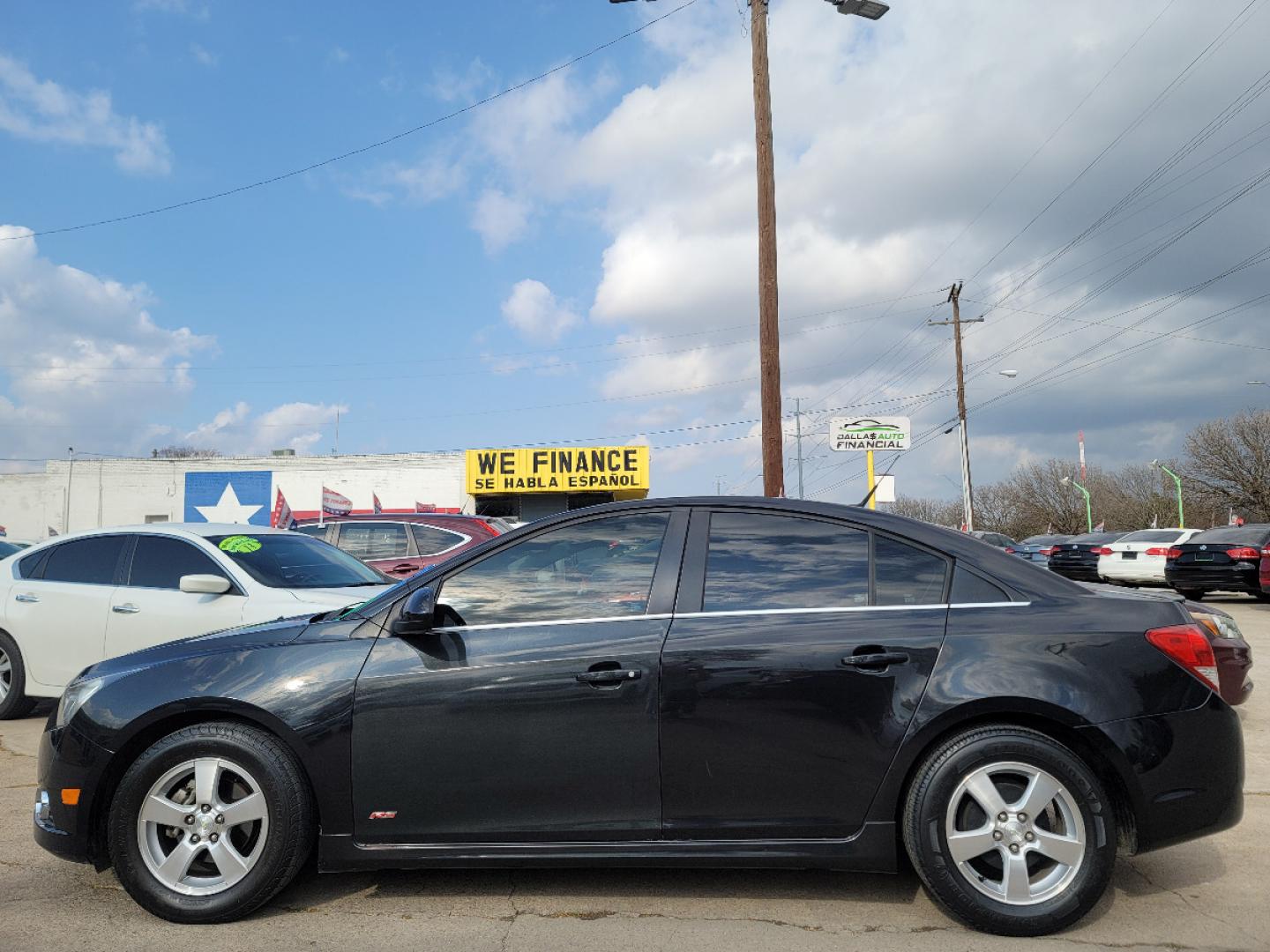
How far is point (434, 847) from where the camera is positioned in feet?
11.3

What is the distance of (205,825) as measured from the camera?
348cm

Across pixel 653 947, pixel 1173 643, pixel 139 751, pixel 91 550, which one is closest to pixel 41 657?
pixel 91 550

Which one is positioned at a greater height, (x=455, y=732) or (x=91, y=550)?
(x=91, y=550)

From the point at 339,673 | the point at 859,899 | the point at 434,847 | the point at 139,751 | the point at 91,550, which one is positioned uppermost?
the point at 91,550

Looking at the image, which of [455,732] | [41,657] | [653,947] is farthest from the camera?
→ [41,657]

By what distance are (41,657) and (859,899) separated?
6351 millimetres

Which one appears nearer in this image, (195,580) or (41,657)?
(195,580)

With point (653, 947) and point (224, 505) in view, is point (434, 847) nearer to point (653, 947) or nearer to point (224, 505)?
point (653, 947)

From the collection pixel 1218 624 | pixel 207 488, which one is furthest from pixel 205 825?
pixel 207 488

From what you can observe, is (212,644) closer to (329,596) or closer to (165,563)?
(329,596)

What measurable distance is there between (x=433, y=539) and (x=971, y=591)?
26.2 feet

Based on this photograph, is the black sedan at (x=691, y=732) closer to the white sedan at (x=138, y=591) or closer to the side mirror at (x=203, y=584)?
the side mirror at (x=203, y=584)

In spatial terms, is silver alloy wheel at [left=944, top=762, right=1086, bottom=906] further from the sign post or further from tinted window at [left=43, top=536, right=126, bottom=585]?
the sign post

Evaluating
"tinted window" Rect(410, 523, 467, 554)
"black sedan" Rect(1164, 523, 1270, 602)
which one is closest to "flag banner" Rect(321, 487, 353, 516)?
"tinted window" Rect(410, 523, 467, 554)
